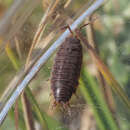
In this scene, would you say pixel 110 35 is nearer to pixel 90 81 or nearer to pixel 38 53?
pixel 90 81

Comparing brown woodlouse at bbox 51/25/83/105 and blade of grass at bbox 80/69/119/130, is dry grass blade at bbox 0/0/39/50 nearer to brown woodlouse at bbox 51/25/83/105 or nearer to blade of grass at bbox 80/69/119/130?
brown woodlouse at bbox 51/25/83/105

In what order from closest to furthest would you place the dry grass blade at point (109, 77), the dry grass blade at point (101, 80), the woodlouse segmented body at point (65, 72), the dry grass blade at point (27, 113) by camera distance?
the woodlouse segmented body at point (65, 72) → the dry grass blade at point (109, 77) → the dry grass blade at point (27, 113) → the dry grass blade at point (101, 80)

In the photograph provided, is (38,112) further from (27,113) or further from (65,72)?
(65,72)

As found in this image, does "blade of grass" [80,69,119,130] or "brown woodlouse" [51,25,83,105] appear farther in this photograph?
"blade of grass" [80,69,119,130]

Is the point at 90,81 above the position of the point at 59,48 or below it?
below

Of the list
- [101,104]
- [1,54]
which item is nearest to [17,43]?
[1,54]

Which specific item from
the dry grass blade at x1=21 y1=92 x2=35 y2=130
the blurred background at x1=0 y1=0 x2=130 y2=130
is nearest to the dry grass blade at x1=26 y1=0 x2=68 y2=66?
the blurred background at x1=0 y1=0 x2=130 y2=130

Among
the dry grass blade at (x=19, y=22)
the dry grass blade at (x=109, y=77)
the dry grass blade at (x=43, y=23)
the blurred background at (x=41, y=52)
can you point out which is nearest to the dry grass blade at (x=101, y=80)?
the blurred background at (x=41, y=52)

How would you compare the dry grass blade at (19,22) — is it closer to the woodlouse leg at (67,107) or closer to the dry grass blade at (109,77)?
the dry grass blade at (109,77)
